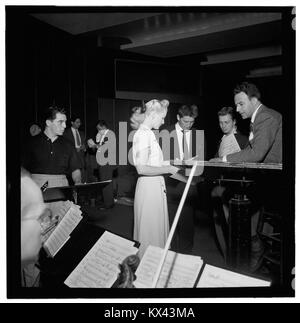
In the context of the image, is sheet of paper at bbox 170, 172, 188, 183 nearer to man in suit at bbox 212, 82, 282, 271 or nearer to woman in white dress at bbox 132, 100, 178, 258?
woman in white dress at bbox 132, 100, 178, 258

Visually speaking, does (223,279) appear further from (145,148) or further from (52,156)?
(52,156)

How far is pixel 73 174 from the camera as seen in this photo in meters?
1.24

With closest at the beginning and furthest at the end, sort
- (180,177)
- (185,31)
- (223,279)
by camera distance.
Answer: (223,279), (180,177), (185,31)

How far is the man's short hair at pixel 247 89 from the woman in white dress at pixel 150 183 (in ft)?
0.98

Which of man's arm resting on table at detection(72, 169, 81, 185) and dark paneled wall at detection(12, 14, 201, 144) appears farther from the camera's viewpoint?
man's arm resting on table at detection(72, 169, 81, 185)

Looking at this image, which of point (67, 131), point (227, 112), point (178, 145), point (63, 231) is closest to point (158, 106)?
point (178, 145)

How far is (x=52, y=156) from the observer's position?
122 centimetres

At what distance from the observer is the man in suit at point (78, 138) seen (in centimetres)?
123

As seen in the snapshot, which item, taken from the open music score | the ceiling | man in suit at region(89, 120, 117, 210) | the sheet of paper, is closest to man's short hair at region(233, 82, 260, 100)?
the ceiling

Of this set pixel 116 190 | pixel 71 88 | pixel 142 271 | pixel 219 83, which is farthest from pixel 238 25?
pixel 142 271

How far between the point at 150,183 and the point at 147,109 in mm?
335

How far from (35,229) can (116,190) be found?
14.6 inches

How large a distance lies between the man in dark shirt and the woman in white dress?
27 centimetres

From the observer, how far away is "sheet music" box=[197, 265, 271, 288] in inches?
37.4
